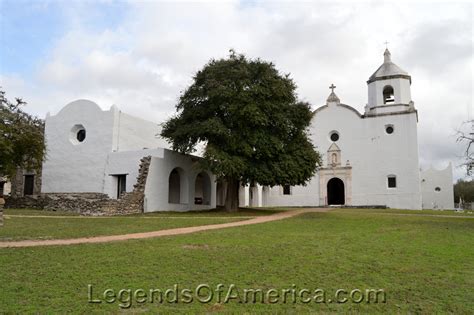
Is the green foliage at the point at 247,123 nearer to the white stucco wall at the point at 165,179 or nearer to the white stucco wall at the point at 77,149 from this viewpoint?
the white stucco wall at the point at 165,179

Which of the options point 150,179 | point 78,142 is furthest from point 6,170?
point 150,179

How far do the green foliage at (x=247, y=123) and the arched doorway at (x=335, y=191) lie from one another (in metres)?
15.3

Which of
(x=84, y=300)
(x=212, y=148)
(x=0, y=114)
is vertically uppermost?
(x=0, y=114)

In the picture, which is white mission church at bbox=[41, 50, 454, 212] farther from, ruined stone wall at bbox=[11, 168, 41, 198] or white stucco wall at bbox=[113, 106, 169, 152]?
ruined stone wall at bbox=[11, 168, 41, 198]

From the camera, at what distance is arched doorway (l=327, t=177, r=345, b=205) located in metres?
38.3

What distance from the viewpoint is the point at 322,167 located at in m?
37.8

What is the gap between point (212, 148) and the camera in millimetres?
21375

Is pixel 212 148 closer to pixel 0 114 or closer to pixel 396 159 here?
pixel 0 114

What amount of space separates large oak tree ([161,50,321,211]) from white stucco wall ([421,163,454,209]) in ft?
84.7

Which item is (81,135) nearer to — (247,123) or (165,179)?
(165,179)

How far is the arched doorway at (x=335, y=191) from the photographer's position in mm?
38344

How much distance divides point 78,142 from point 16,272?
2109 cm

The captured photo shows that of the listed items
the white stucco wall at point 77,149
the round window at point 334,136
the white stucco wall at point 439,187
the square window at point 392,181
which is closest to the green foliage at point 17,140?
the white stucco wall at point 77,149

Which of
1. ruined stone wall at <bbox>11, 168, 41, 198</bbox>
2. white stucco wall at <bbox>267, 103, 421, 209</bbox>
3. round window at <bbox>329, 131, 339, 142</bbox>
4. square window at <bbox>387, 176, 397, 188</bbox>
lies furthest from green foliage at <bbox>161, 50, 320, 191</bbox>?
round window at <bbox>329, 131, 339, 142</bbox>
